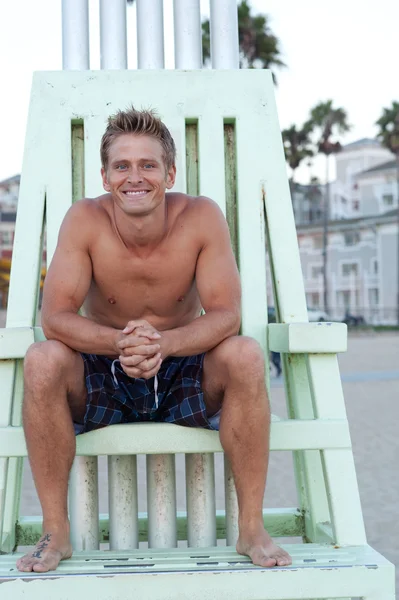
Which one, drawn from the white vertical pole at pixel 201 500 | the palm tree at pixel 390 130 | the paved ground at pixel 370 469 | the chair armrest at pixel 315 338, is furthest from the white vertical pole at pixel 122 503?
the palm tree at pixel 390 130

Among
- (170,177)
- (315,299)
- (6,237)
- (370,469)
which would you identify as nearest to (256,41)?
(370,469)

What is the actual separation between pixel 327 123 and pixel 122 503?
44.2 meters

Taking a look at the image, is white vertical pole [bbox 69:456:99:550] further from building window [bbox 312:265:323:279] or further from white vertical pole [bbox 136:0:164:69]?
building window [bbox 312:265:323:279]

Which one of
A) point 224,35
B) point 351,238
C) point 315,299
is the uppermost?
point 351,238

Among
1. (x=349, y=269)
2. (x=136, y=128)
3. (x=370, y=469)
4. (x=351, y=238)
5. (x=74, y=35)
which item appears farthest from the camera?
(x=349, y=269)

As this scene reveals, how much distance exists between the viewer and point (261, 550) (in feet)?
7.01

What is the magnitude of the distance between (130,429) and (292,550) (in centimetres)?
53

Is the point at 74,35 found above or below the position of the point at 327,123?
below

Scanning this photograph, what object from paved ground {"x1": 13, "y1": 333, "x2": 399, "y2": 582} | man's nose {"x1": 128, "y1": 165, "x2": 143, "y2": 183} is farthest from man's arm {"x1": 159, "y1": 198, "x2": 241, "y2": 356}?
paved ground {"x1": 13, "y1": 333, "x2": 399, "y2": 582}

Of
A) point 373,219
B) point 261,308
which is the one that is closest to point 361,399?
point 261,308

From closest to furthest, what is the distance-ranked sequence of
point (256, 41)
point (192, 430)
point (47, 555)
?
point (47, 555), point (192, 430), point (256, 41)

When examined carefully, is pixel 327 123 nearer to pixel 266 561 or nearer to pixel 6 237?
pixel 6 237

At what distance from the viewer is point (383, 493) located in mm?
5605

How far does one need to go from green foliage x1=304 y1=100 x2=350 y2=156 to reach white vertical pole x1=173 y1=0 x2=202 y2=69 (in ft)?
141
